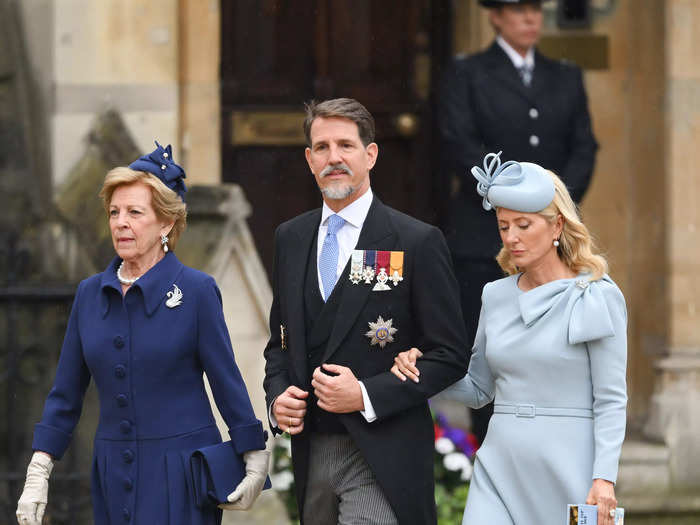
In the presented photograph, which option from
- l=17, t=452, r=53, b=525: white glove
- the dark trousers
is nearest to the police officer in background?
the dark trousers

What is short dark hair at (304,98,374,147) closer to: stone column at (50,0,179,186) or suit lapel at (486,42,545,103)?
stone column at (50,0,179,186)

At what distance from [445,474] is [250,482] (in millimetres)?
2619

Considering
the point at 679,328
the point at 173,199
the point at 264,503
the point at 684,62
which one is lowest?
the point at 264,503

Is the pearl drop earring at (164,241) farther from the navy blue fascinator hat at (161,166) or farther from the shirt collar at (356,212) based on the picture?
the shirt collar at (356,212)

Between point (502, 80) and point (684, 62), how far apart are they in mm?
1273

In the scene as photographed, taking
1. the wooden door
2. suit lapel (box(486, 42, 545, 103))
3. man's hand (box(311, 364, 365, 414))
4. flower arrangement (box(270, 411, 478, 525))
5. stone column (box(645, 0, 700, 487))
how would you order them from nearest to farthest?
man's hand (box(311, 364, 365, 414))
flower arrangement (box(270, 411, 478, 525))
suit lapel (box(486, 42, 545, 103))
stone column (box(645, 0, 700, 487))
the wooden door

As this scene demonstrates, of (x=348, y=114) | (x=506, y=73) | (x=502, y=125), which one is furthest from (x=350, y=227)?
(x=506, y=73)

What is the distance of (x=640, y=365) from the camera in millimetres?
7773

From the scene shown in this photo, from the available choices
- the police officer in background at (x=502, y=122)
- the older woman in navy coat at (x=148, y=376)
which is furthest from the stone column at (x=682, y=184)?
the older woman in navy coat at (x=148, y=376)

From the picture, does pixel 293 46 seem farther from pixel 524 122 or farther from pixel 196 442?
pixel 196 442

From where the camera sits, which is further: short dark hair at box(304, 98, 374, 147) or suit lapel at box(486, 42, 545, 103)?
suit lapel at box(486, 42, 545, 103)

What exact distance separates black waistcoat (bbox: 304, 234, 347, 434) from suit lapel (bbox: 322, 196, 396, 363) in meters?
0.03

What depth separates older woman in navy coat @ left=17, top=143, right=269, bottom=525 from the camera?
421cm

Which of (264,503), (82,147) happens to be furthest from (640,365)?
(82,147)
